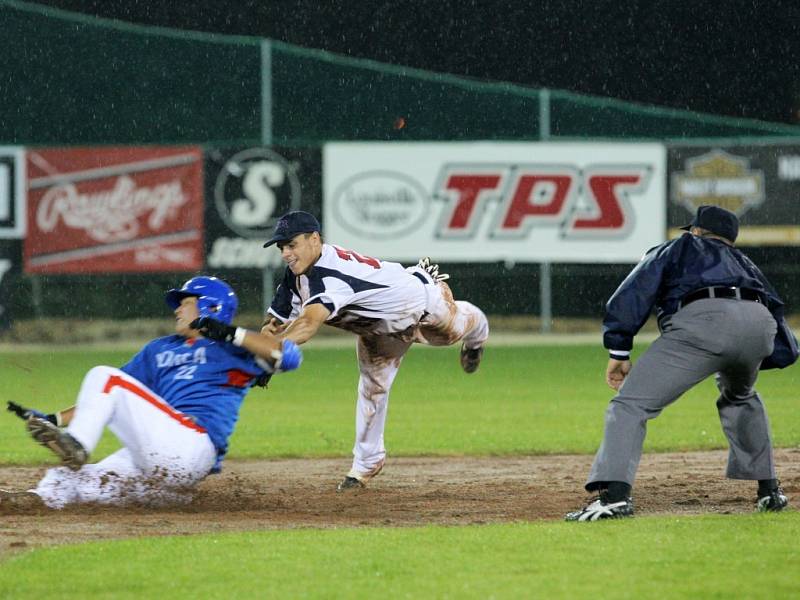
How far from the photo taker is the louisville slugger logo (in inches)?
882

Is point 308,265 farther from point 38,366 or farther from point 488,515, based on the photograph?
point 38,366

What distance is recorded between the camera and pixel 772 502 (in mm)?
7195

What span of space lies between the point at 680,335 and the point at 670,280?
0.29 m

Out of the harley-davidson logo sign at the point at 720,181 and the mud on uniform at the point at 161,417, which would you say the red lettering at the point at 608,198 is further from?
the mud on uniform at the point at 161,417

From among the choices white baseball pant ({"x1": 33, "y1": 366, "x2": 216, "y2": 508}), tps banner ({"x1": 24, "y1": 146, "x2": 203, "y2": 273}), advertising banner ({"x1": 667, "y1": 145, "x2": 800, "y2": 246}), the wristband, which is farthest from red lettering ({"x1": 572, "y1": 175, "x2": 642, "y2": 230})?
the wristband

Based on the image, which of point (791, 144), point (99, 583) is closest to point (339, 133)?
point (791, 144)

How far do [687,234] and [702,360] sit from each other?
2.19ft

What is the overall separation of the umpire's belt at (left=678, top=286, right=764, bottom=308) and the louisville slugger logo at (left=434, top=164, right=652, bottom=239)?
15.4 m

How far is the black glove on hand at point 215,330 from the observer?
6906 millimetres

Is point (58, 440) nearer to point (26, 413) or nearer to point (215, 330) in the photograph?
point (26, 413)

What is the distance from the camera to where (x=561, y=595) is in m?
Answer: 5.05

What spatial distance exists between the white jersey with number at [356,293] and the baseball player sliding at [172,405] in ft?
1.99

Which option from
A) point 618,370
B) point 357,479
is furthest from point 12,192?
point 618,370

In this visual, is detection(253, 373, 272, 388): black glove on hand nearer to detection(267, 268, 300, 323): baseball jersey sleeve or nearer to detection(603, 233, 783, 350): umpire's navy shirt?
detection(267, 268, 300, 323): baseball jersey sleeve
